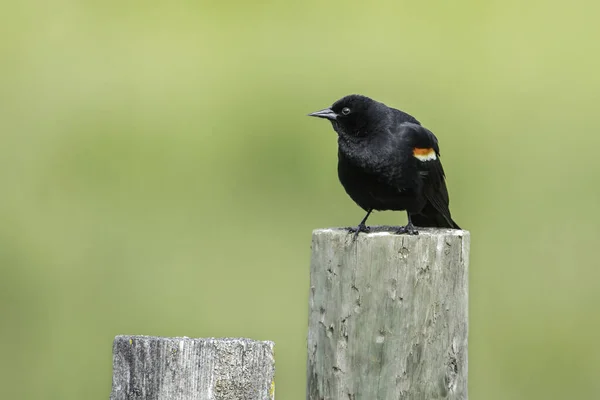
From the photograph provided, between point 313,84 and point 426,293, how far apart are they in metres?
5.07

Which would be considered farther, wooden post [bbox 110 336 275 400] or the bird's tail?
the bird's tail

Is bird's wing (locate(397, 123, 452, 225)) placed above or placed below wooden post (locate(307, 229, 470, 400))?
A: above

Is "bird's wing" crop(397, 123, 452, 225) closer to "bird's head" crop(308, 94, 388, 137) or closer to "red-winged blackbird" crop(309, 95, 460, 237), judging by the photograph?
"red-winged blackbird" crop(309, 95, 460, 237)

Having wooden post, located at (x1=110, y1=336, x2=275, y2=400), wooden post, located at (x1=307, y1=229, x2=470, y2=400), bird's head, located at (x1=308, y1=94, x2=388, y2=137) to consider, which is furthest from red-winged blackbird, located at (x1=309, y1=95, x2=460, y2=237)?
wooden post, located at (x1=110, y1=336, x2=275, y2=400)

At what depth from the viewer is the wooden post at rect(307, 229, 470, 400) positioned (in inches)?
112

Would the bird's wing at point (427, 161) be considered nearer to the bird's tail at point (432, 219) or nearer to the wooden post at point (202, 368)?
the bird's tail at point (432, 219)

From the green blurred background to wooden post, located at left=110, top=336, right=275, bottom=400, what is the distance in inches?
131

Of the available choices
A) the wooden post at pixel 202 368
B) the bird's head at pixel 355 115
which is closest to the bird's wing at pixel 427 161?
the bird's head at pixel 355 115

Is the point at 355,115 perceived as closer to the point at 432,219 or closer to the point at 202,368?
the point at 432,219

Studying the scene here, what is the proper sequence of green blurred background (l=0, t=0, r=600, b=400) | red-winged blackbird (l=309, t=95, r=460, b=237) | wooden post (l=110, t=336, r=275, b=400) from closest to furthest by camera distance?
wooden post (l=110, t=336, r=275, b=400) < red-winged blackbird (l=309, t=95, r=460, b=237) < green blurred background (l=0, t=0, r=600, b=400)

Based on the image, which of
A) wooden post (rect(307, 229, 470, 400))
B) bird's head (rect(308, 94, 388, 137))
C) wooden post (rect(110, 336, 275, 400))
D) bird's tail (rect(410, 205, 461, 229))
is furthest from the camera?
bird's tail (rect(410, 205, 461, 229))

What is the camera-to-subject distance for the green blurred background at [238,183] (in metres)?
6.29

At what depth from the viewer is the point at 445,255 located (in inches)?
118
